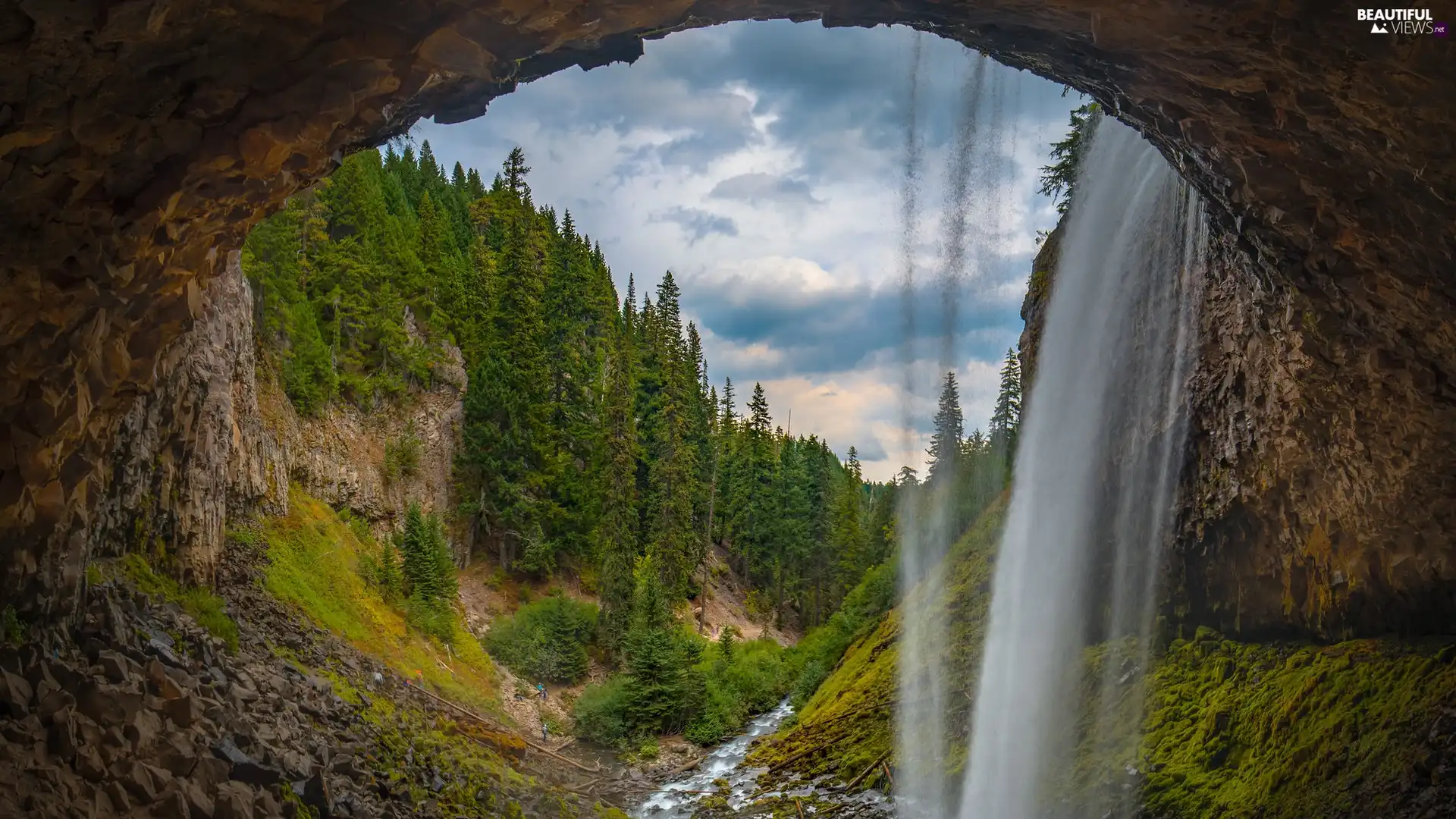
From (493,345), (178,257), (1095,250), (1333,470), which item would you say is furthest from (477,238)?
(1333,470)

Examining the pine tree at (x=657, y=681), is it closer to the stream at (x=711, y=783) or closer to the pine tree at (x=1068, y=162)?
the stream at (x=711, y=783)

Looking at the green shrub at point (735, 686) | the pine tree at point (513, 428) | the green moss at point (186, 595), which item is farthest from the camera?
the pine tree at point (513, 428)

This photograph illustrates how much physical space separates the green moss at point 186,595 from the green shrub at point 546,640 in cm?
1758

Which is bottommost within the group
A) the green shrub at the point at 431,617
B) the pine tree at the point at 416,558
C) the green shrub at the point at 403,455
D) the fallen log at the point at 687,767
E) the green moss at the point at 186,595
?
the fallen log at the point at 687,767

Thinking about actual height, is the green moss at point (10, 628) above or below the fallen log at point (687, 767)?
above

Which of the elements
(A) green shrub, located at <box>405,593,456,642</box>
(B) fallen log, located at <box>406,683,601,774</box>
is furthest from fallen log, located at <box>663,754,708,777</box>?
(A) green shrub, located at <box>405,593,456,642</box>

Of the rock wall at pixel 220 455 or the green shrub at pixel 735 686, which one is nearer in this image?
the rock wall at pixel 220 455

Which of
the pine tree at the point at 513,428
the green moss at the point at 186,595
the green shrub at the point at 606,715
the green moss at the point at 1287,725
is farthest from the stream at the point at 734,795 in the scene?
the pine tree at the point at 513,428

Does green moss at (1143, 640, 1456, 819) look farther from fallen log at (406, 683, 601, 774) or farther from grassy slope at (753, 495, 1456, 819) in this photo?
fallen log at (406, 683, 601, 774)

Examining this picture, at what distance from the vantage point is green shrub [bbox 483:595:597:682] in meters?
28.6

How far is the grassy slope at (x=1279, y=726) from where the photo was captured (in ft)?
30.4

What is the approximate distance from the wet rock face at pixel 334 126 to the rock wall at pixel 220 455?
1402mm

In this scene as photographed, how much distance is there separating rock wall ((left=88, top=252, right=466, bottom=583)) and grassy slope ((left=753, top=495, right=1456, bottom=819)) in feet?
49.3

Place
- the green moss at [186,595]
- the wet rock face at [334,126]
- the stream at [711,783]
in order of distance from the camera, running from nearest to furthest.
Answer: the wet rock face at [334,126] < the green moss at [186,595] < the stream at [711,783]
